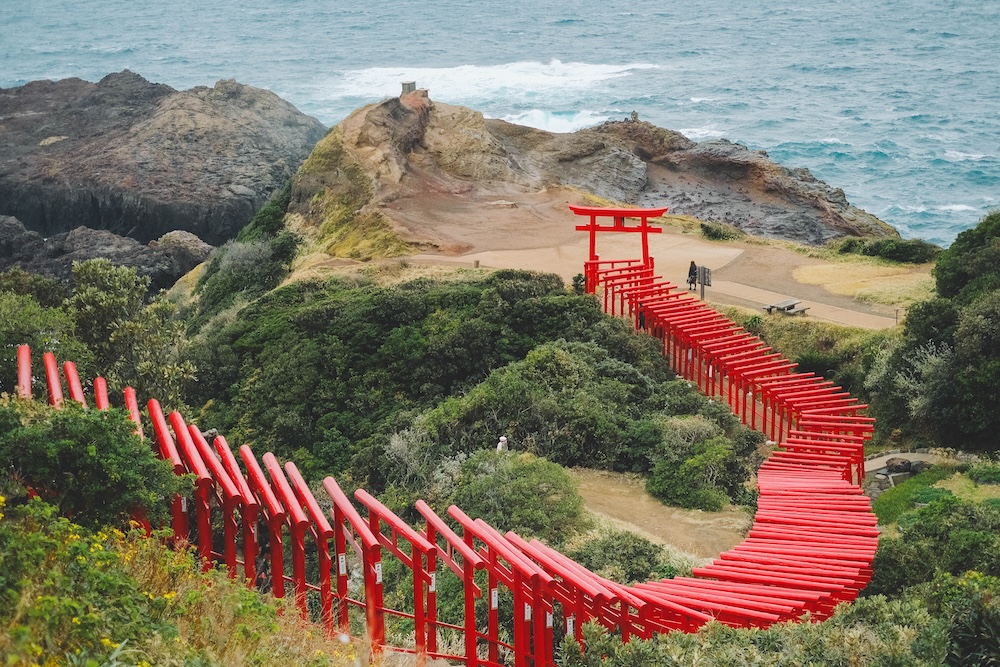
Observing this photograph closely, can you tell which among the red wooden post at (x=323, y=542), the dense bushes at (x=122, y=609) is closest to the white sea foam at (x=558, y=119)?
the red wooden post at (x=323, y=542)

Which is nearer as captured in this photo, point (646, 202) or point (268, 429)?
point (268, 429)

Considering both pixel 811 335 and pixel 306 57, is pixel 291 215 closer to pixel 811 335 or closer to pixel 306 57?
pixel 811 335

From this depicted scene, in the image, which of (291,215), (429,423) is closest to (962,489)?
(429,423)

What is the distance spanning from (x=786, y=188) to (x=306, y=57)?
312 ft

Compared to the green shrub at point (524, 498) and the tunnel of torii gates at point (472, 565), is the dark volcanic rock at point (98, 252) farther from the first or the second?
the green shrub at point (524, 498)

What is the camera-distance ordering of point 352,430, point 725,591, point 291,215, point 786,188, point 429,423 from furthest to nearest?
point 786,188
point 291,215
point 352,430
point 429,423
point 725,591

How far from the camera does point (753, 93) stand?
107 meters

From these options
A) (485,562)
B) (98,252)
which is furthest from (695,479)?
(98,252)

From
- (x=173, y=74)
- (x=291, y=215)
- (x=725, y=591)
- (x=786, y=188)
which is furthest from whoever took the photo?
(x=173, y=74)

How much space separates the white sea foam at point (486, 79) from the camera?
10975 cm

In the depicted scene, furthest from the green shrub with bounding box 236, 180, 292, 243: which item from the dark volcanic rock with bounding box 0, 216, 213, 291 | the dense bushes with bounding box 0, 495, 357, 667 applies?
the dense bushes with bounding box 0, 495, 357, 667

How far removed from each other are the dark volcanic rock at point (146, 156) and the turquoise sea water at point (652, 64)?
28.2m

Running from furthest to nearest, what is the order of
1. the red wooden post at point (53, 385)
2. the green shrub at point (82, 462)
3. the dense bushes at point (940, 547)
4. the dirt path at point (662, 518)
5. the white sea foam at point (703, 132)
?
the white sea foam at point (703, 132) → the dirt path at point (662, 518) → the dense bushes at point (940, 547) → the red wooden post at point (53, 385) → the green shrub at point (82, 462)

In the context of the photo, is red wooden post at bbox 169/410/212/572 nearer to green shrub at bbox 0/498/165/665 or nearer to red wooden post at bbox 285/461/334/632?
red wooden post at bbox 285/461/334/632
